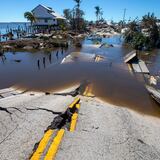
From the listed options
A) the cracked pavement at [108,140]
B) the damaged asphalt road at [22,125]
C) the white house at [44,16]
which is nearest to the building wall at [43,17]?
the white house at [44,16]

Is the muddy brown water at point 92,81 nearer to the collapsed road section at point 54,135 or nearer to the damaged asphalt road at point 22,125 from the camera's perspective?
the collapsed road section at point 54,135

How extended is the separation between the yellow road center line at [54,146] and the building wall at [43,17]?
2357 inches

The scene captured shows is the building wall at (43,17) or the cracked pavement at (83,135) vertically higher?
the building wall at (43,17)

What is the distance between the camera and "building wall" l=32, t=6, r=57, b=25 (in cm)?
5944

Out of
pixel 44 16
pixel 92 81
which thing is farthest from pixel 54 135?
pixel 44 16

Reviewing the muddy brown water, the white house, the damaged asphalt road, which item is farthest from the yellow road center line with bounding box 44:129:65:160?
the white house

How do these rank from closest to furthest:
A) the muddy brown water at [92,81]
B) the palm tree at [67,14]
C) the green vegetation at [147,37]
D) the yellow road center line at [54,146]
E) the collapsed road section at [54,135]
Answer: the yellow road center line at [54,146] → the collapsed road section at [54,135] → the muddy brown water at [92,81] → the green vegetation at [147,37] → the palm tree at [67,14]

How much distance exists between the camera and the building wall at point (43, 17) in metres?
59.4

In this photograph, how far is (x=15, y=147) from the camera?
4941 millimetres

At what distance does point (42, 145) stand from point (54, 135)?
23.4 inches

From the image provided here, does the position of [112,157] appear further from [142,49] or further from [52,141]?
[142,49]

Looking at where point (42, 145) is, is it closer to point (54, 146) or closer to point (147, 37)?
point (54, 146)

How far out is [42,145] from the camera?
195 inches

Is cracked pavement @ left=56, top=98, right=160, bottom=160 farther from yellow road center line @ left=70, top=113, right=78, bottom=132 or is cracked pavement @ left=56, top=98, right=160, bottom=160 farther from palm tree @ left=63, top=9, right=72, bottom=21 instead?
palm tree @ left=63, top=9, right=72, bottom=21
